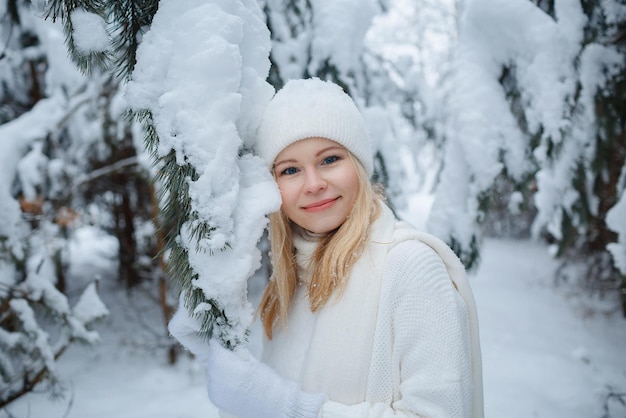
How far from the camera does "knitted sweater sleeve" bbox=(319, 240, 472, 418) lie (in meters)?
0.99

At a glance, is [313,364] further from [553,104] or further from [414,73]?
[414,73]

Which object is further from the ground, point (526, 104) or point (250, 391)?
point (526, 104)

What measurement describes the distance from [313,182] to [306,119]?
0.61 feet

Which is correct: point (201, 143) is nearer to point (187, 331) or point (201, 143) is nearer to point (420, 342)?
point (187, 331)

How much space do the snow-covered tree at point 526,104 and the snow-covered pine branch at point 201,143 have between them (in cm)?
176

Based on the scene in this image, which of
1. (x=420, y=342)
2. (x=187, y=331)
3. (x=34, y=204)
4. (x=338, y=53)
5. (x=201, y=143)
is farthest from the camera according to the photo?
(x=34, y=204)

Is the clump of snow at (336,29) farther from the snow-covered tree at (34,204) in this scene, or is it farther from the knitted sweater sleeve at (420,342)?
the knitted sweater sleeve at (420,342)

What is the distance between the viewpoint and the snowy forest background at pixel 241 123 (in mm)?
900

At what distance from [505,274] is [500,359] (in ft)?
13.8

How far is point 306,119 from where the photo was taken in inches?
47.0

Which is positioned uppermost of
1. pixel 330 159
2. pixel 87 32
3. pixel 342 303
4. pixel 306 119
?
pixel 87 32

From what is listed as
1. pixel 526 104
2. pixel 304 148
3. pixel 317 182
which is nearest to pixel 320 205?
pixel 317 182

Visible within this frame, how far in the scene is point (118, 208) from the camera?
6.57m

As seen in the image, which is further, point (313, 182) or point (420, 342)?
point (313, 182)
